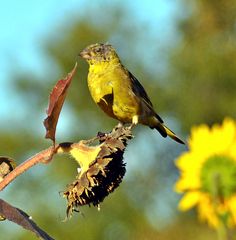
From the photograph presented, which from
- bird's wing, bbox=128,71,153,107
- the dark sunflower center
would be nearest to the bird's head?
bird's wing, bbox=128,71,153,107

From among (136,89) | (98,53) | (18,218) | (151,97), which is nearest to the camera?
(18,218)

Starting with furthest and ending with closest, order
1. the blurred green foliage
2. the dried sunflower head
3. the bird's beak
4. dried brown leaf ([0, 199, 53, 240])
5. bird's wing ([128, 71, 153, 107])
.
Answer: the blurred green foliage → bird's wing ([128, 71, 153, 107]) → the bird's beak → the dried sunflower head → dried brown leaf ([0, 199, 53, 240])

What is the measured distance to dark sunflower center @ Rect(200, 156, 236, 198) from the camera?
1873 millimetres

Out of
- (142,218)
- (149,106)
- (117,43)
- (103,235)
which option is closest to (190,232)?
(103,235)

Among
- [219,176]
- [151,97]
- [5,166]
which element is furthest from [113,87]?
[151,97]

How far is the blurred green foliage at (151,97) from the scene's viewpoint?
15711mm

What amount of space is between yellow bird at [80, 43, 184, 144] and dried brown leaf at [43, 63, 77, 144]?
1.66 m

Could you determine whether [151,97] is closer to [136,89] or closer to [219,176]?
[136,89]

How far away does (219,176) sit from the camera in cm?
203

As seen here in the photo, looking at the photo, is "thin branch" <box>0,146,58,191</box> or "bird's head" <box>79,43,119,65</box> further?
"bird's head" <box>79,43,119,65</box>

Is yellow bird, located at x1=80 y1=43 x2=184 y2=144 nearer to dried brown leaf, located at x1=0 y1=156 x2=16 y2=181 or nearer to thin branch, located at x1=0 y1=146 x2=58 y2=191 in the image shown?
dried brown leaf, located at x1=0 y1=156 x2=16 y2=181

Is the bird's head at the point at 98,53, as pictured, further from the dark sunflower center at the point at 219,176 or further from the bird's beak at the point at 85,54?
the dark sunflower center at the point at 219,176

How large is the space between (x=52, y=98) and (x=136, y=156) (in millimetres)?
16362

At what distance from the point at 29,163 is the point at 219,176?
472mm
